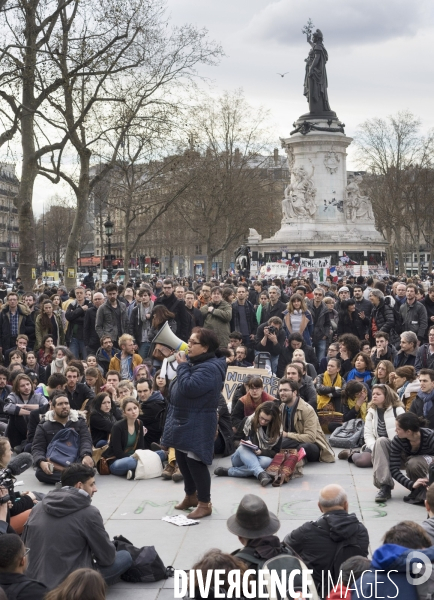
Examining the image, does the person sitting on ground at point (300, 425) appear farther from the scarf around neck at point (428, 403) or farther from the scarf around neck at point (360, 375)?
the scarf around neck at point (360, 375)

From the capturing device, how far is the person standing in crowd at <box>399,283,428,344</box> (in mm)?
14766

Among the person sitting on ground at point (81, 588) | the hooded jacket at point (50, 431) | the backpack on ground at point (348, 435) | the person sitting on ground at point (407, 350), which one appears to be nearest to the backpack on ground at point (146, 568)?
the person sitting on ground at point (81, 588)

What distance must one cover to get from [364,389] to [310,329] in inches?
177

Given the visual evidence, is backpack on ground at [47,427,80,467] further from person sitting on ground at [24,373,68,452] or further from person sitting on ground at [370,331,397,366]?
person sitting on ground at [370,331,397,366]

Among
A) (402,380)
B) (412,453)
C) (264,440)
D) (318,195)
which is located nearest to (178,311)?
(402,380)

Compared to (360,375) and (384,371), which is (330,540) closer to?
(384,371)

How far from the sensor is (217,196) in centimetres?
5366

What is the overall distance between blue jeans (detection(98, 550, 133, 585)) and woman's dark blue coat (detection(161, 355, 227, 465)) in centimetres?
143

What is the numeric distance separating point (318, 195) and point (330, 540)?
3891 centimetres

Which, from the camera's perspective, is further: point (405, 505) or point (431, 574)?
point (405, 505)

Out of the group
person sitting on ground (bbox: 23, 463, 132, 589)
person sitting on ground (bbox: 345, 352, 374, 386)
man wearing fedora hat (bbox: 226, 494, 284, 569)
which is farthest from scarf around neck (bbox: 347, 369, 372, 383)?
man wearing fedora hat (bbox: 226, 494, 284, 569)

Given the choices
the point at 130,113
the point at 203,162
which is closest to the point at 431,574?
the point at 130,113

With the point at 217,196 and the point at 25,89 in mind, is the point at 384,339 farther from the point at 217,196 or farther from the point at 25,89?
the point at 217,196

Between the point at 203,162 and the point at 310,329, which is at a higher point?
the point at 203,162
